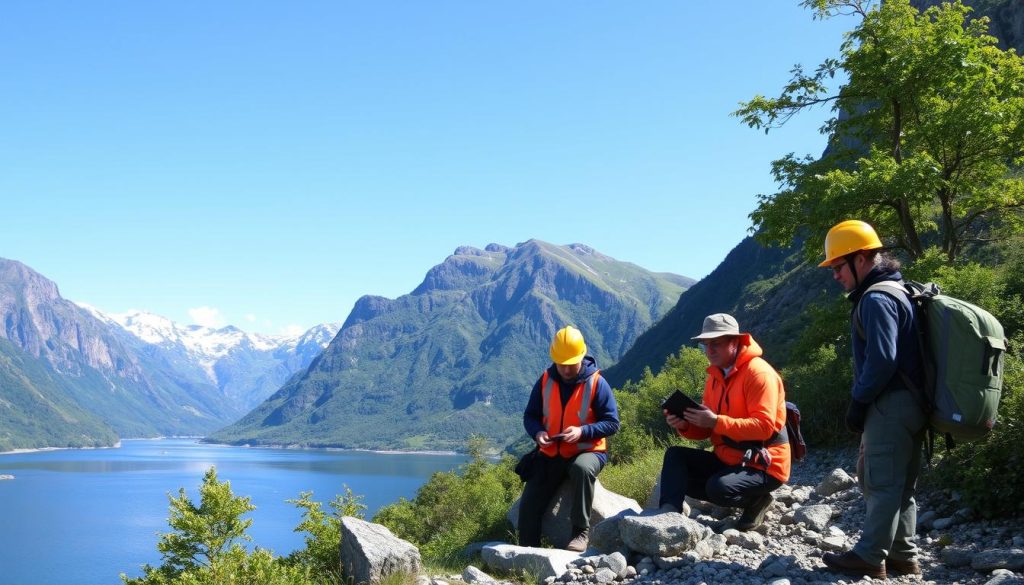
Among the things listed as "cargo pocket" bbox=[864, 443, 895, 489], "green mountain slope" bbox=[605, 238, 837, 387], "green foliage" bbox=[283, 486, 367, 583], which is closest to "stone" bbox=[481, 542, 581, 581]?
"green foliage" bbox=[283, 486, 367, 583]

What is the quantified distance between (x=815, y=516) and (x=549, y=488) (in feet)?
8.83

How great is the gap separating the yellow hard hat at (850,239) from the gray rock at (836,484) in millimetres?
3612

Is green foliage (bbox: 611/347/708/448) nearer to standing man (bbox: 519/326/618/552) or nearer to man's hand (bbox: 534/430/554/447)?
standing man (bbox: 519/326/618/552)

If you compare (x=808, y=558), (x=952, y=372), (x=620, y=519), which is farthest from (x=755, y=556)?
(x=952, y=372)

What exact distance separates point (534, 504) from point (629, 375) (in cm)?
16424

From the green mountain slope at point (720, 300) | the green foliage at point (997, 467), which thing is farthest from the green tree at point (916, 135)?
the green mountain slope at point (720, 300)

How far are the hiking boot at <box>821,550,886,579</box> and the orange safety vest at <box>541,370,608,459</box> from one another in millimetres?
2863

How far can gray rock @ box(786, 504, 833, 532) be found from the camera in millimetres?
6816

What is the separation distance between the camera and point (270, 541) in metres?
76.8

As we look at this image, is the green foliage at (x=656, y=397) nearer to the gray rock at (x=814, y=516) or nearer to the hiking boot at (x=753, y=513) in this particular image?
the hiking boot at (x=753, y=513)

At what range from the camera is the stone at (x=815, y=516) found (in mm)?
A: 6816

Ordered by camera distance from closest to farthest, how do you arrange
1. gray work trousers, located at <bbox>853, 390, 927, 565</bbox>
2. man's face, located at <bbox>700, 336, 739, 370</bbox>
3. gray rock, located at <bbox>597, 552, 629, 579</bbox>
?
gray work trousers, located at <bbox>853, 390, 927, 565</bbox> < gray rock, located at <bbox>597, 552, 629, 579</bbox> < man's face, located at <bbox>700, 336, 739, 370</bbox>

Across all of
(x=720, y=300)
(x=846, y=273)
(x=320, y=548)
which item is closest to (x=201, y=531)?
(x=320, y=548)

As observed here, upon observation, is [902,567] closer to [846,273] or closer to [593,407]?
[846,273]
